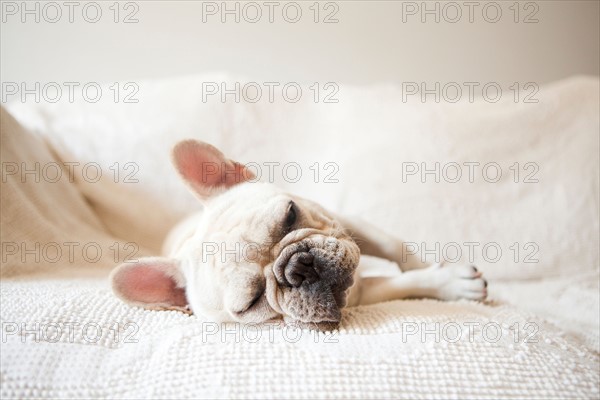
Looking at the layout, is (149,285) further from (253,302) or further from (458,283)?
(458,283)

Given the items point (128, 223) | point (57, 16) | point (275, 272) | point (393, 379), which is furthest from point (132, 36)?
point (393, 379)

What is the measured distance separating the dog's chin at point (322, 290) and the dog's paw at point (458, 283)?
17.7 inches

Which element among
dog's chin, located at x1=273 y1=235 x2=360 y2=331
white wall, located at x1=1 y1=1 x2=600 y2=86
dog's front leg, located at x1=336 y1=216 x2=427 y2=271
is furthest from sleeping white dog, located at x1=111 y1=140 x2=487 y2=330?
white wall, located at x1=1 y1=1 x2=600 y2=86

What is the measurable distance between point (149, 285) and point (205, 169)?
47 cm

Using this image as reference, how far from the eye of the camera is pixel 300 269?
1254 millimetres

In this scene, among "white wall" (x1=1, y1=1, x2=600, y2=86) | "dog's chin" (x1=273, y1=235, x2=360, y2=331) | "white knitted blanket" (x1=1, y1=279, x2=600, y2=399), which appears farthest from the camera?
"white wall" (x1=1, y1=1, x2=600, y2=86)

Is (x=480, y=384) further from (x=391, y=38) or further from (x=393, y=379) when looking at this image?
(x=391, y=38)

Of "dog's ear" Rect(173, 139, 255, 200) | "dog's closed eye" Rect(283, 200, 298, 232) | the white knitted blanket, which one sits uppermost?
"dog's ear" Rect(173, 139, 255, 200)

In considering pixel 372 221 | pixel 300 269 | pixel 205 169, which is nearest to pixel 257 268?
pixel 300 269

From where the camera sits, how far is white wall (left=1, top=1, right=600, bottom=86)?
9.57 feet

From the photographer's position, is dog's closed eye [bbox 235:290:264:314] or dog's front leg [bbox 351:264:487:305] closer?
dog's closed eye [bbox 235:290:264:314]

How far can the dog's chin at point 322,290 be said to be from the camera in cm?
121

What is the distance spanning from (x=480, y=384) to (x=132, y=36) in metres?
2.97

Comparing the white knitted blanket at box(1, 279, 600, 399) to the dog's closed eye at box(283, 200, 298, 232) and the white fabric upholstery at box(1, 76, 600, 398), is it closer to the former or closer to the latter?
the white fabric upholstery at box(1, 76, 600, 398)
